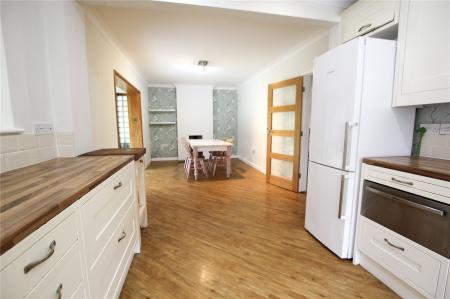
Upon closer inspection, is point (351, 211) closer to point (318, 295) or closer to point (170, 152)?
point (318, 295)

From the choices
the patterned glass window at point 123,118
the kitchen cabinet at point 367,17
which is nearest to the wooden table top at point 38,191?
the kitchen cabinet at point 367,17

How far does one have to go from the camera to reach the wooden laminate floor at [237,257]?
4.69 ft

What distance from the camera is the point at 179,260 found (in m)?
1.74

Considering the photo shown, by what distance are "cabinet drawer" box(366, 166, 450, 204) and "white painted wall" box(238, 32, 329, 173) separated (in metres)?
1.95

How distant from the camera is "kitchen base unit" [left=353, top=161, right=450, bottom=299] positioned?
1114 millimetres

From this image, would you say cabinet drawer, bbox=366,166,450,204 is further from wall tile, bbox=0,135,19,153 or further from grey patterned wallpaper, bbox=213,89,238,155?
grey patterned wallpaper, bbox=213,89,238,155

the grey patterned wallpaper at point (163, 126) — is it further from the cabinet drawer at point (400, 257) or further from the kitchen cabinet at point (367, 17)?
the cabinet drawer at point (400, 257)

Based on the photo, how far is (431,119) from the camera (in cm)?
165

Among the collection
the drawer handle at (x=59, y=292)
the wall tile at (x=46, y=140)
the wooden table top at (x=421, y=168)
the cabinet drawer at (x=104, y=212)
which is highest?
the wall tile at (x=46, y=140)

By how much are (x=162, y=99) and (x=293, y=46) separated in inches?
171

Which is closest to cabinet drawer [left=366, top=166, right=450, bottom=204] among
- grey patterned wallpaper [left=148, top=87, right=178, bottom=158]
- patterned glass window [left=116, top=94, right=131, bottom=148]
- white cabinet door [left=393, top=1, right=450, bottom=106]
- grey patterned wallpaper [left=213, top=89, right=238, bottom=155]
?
white cabinet door [left=393, top=1, right=450, bottom=106]

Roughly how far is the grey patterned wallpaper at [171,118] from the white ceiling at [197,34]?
182cm

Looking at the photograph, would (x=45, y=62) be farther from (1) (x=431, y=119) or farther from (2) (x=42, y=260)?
(1) (x=431, y=119)

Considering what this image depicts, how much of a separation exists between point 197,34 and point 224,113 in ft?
13.3
